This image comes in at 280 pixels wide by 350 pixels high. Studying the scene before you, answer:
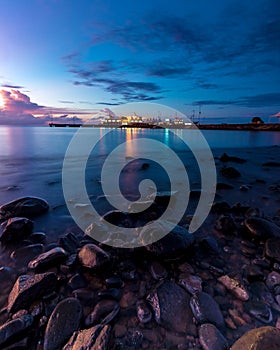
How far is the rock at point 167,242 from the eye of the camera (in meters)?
2.95

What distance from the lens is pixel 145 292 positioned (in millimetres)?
2404

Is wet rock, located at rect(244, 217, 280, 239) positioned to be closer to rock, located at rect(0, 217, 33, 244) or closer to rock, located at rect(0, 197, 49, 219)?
rock, located at rect(0, 217, 33, 244)

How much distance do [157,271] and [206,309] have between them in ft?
2.69

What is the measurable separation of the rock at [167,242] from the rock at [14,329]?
1.77 m

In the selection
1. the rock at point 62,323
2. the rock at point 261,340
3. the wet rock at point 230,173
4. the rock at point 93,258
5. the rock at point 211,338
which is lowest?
the wet rock at point 230,173

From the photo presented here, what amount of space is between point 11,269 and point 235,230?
163 inches

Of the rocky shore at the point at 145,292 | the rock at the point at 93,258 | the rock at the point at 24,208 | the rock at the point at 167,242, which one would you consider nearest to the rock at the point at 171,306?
the rocky shore at the point at 145,292

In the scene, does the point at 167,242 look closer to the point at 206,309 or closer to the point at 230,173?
the point at 206,309

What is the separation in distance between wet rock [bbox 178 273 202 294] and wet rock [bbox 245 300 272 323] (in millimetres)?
572

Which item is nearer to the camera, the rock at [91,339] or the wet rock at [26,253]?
the rock at [91,339]

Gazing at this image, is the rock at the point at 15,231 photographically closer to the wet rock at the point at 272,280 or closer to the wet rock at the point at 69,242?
the wet rock at the point at 69,242

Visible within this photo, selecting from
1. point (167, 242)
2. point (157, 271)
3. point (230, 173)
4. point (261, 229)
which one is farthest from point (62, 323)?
point (230, 173)

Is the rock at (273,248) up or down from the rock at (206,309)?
up

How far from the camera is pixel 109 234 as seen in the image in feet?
11.7
